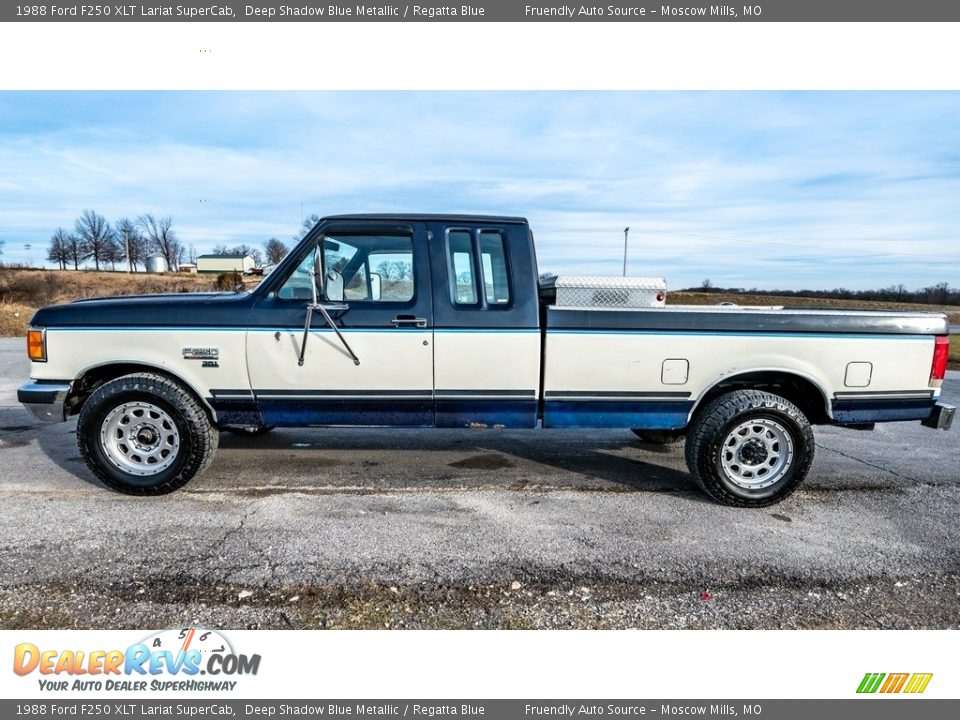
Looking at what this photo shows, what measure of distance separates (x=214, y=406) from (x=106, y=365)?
864 millimetres

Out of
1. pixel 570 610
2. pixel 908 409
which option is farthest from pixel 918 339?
pixel 570 610

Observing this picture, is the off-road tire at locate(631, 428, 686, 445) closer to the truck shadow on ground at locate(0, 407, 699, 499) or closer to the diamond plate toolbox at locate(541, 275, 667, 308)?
the truck shadow on ground at locate(0, 407, 699, 499)

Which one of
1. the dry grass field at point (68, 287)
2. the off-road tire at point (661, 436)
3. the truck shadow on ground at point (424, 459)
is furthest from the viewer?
the dry grass field at point (68, 287)

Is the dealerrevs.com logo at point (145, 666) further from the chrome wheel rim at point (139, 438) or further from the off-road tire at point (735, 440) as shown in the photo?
the off-road tire at point (735, 440)

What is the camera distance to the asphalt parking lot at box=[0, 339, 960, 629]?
2.68 m

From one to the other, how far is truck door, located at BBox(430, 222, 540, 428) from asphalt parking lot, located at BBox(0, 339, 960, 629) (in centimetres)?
72

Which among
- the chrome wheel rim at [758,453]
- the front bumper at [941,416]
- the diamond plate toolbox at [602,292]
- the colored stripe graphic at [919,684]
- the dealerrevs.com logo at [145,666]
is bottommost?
the colored stripe graphic at [919,684]

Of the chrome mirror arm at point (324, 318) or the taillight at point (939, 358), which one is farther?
the taillight at point (939, 358)

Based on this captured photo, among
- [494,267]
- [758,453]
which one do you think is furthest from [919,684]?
[494,267]

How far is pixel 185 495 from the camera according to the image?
4.07 m

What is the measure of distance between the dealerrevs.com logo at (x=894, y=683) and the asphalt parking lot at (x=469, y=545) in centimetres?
27

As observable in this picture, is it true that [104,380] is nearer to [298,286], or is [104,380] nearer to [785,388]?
[298,286]

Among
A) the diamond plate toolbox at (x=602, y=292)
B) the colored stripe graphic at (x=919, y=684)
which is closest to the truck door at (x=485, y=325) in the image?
the diamond plate toolbox at (x=602, y=292)

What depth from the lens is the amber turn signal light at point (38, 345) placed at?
4074mm
